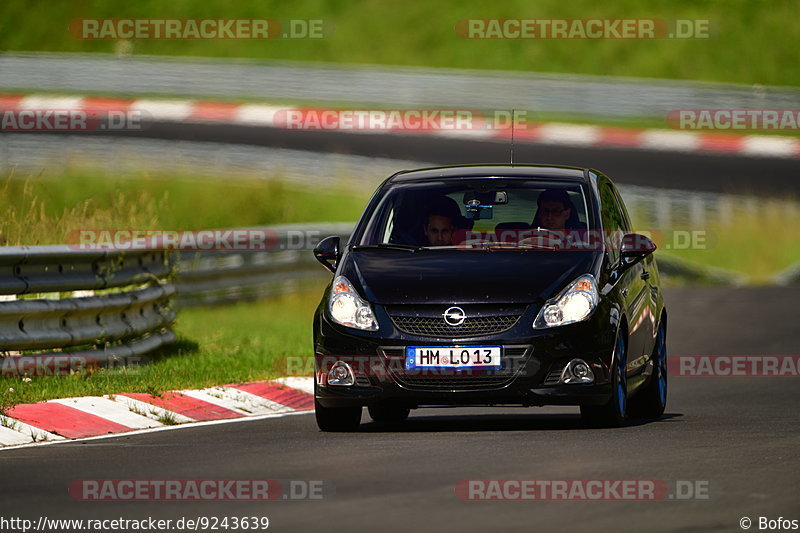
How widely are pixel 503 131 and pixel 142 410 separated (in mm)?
23641

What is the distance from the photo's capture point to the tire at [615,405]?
10875mm

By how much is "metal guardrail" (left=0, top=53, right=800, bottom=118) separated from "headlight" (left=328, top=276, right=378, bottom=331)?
965 inches

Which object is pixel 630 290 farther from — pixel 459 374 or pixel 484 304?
pixel 459 374

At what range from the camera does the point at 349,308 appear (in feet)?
35.5

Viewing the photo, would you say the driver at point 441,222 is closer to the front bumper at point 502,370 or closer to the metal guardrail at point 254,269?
the front bumper at point 502,370

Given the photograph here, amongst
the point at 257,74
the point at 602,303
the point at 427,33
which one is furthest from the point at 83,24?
the point at 602,303

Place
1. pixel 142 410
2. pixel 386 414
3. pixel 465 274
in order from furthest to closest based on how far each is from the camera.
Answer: pixel 386 414 < pixel 142 410 < pixel 465 274

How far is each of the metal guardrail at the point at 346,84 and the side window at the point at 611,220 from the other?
22.5 m

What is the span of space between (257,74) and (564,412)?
967 inches

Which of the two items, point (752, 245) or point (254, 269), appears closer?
point (254, 269)

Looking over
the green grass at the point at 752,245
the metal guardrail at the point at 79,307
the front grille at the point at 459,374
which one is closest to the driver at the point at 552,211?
the front grille at the point at 459,374

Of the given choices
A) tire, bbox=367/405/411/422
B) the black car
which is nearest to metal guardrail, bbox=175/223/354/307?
tire, bbox=367/405/411/422

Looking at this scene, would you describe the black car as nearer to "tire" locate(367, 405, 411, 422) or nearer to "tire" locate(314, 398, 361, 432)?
"tire" locate(314, 398, 361, 432)

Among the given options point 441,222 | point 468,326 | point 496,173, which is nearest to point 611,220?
point 496,173
